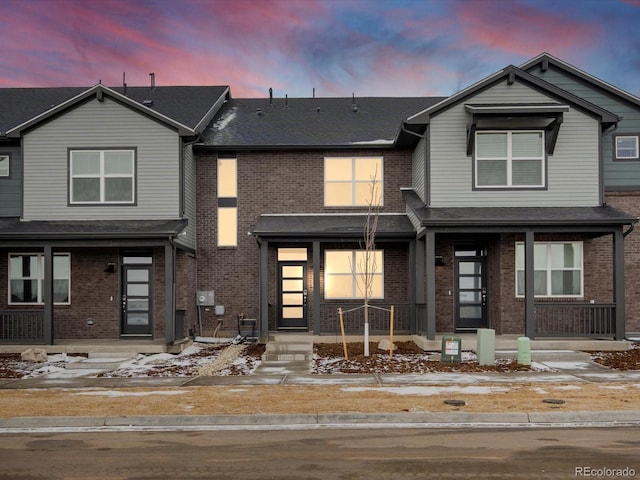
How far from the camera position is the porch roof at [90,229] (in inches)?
738

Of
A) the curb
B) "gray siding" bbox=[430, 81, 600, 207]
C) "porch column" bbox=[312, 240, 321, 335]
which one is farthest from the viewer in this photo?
"porch column" bbox=[312, 240, 321, 335]

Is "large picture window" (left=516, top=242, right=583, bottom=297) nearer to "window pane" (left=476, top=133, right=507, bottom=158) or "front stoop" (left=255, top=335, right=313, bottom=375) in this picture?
"window pane" (left=476, top=133, right=507, bottom=158)

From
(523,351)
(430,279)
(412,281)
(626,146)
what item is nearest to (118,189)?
(412,281)

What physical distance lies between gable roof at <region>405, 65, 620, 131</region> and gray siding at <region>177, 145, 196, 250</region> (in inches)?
259

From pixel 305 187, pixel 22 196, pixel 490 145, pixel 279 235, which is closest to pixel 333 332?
pixel 279 235

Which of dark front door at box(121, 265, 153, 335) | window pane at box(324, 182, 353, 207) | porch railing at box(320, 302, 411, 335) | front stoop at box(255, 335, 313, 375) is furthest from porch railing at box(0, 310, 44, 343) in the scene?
window pane at box(324, 182, 353, 207)

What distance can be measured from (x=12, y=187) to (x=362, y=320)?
1142cm

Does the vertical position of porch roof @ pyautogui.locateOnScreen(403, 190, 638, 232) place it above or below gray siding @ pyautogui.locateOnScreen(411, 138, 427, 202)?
below

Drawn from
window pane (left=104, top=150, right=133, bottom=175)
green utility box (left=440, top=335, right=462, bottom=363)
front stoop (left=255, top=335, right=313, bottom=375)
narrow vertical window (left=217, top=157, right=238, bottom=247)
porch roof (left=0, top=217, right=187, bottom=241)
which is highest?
window pane (left=104, top=150, right=133, bottom=175)

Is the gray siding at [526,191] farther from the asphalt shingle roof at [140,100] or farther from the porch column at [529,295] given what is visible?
the asphalt shingle roof at [140,100]

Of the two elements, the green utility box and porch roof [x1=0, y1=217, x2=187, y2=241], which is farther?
porch roof [x1=0, y1=217, x2=187, y2=241]

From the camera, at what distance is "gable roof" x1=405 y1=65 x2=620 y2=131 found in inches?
746

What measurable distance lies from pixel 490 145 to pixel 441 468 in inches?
523

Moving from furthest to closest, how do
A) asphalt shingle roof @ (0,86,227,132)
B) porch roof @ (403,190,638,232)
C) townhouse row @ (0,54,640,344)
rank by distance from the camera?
1. asphalt shingle roof @ (0,86,227,132)
2. townhouse row @ (0,54,640,344)
3. porch roof @ (403,190,638,232)
